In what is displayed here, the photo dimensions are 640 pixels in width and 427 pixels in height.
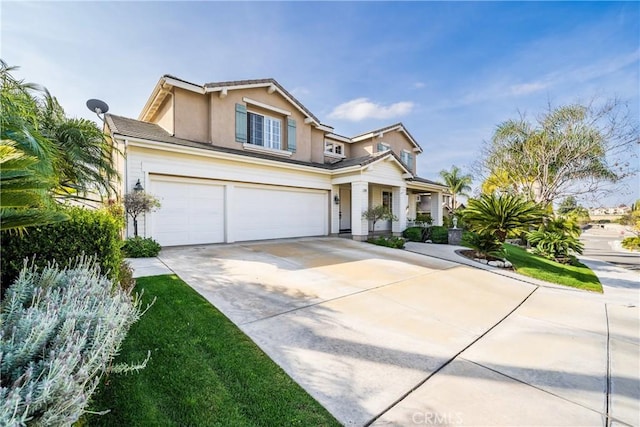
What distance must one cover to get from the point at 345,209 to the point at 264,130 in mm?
6551

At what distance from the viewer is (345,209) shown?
53.0ft

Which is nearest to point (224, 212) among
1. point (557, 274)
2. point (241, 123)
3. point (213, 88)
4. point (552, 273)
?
point (241, 123)

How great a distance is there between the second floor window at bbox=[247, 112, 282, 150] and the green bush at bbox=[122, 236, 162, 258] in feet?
21.7

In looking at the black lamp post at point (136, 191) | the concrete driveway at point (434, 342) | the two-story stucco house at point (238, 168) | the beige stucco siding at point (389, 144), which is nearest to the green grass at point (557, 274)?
the concrete driveway at point (434, 342)

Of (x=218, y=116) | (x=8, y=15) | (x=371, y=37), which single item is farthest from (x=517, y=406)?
(x=218, y=116)

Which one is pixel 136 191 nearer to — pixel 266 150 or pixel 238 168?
pixel 238 168

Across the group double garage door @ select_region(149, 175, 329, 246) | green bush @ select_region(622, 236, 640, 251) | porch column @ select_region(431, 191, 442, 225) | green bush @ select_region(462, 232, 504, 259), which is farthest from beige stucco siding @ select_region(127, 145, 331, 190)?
green bush @ select_region(622, 236, 640, 251)

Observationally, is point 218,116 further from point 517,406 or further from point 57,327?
point 517,406

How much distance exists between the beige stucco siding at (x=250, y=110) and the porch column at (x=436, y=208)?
386 inches

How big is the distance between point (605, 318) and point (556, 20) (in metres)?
9.26

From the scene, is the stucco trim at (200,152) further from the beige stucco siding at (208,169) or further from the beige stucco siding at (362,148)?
the beige stucco siding at (362,148)

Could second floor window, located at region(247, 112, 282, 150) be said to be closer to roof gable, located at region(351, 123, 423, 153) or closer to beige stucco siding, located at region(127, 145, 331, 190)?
beige stucco siding, located at region(127, 145, 331, 190)

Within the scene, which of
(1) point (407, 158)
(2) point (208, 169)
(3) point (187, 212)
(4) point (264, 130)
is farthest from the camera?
(1) point (407, 158)

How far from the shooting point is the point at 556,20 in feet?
28.2
